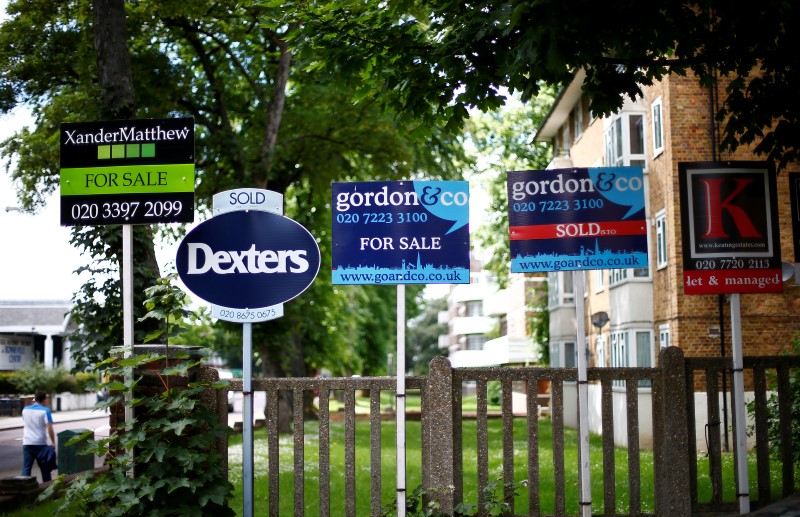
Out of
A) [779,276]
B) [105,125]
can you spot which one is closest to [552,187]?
[779,276]

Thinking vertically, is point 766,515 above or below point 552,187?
below

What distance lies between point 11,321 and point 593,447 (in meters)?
17.7

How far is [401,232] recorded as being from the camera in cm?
785

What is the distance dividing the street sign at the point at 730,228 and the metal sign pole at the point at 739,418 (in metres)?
0.24

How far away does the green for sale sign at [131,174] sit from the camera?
7586 millimetres

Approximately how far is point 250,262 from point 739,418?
4167 mm

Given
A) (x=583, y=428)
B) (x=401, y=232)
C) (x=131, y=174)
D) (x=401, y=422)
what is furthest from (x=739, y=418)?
(x=131, y=174)

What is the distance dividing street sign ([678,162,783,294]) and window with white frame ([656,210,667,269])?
1667 centimetres

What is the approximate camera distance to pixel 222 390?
7625 mm

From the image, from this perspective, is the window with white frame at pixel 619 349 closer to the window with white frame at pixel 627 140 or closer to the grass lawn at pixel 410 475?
the grass lawn at pixel 410 475

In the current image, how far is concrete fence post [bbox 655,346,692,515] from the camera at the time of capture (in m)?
7.63

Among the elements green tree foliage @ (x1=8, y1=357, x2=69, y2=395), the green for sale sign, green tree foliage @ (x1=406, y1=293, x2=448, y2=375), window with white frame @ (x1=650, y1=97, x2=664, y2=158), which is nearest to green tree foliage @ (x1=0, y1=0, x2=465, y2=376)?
window with white frame @ (x1=650, y1=97, x2=664, y2=158)

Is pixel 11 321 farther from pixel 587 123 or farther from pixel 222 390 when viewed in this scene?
pixel 222 390

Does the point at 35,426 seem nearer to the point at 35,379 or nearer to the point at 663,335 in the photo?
the point at 663,335
